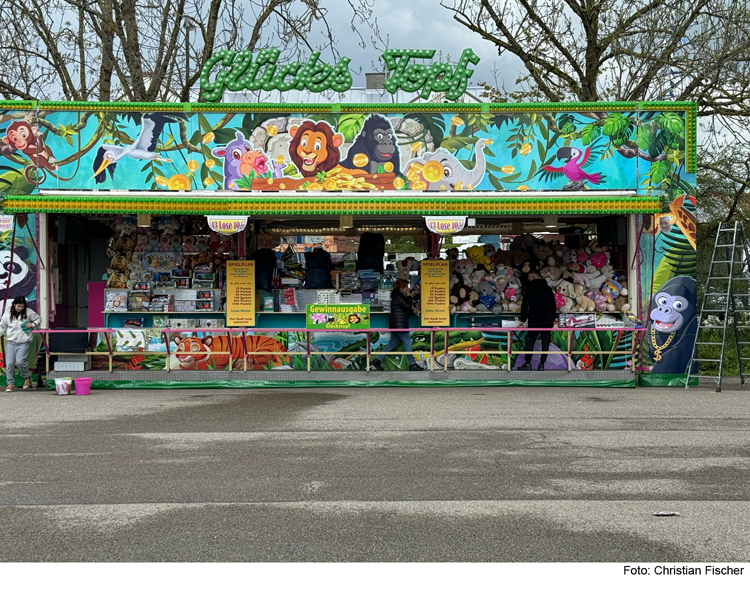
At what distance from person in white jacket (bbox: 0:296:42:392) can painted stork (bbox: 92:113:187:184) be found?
2.65 m

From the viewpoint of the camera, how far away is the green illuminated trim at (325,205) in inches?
606

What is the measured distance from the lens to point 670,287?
52.8 feet

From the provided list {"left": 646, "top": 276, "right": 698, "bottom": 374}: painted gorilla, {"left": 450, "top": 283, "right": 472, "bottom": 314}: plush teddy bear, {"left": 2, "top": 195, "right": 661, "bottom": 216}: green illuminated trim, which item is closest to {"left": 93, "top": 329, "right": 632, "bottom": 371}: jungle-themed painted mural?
{"left": 646, "top": 276, "right": 698, "bottom": 374}: painted gorilla

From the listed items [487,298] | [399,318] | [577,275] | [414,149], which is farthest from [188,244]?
[577,275]

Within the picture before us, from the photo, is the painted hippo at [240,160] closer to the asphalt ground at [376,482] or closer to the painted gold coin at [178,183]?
the painted gold coin at [178,183]

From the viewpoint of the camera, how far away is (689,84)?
21.5 m

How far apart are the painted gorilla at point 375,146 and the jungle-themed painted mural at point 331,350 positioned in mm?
3100

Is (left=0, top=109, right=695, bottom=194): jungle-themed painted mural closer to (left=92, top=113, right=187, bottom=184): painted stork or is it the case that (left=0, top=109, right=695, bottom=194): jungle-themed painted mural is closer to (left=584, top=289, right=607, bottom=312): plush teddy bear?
(left=92, top=113, right=187, bottom=184): painted stork

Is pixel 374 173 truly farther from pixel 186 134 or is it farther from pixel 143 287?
pixel 143 287

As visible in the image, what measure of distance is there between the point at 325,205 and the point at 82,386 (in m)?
5.14

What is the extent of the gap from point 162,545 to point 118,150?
11.7m

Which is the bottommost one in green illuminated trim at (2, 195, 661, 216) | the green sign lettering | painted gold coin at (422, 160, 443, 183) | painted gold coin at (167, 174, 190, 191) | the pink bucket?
the pink bucket

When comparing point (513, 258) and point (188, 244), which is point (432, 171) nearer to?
point (513, 258)

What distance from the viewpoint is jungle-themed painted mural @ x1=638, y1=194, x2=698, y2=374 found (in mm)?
16047
